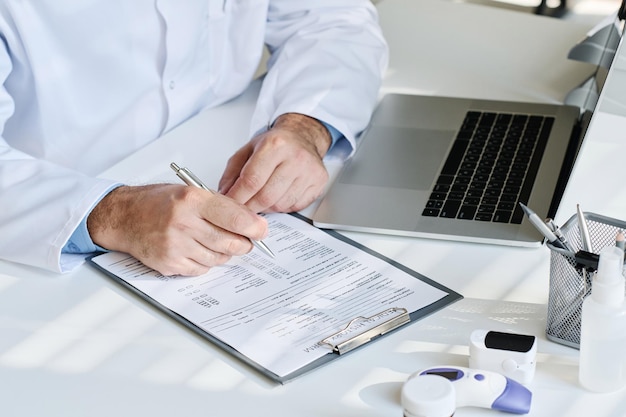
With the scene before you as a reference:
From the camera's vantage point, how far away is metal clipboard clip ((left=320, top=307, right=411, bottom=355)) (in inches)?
42.9

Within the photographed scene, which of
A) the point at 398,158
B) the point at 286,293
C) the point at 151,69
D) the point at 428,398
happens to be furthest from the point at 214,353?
the point at 151,69

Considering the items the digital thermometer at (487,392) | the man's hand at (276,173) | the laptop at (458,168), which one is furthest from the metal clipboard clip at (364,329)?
the man's hand at (276,173)

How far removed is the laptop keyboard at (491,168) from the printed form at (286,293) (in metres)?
0.19

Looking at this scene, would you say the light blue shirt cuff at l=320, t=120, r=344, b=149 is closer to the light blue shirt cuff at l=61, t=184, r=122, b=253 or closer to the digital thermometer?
the light blue shirt cuff at l=61, t=184, r=122, b=253

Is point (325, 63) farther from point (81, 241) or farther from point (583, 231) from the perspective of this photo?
point (583, 231)

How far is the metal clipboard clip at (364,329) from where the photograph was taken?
3.57ft

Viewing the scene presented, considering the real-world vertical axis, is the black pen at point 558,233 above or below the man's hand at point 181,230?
above

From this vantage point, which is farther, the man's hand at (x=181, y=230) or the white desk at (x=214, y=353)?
the man's hand at (x=181, y=230)

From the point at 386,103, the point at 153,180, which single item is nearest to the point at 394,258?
the point at 153,180

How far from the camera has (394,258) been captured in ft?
4.26

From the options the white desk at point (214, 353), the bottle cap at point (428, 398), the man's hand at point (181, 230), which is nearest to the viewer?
the bottle cap at point (428, 398)

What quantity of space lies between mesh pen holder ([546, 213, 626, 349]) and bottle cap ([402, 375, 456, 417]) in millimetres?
211

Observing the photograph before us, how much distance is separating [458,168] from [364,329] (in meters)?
0.50

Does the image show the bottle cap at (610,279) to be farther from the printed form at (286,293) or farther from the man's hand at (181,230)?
the man's hand at (181,230)
